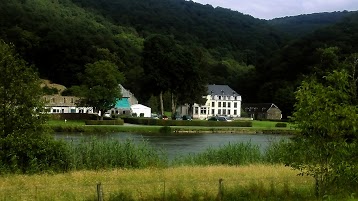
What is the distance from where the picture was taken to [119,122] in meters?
70.9

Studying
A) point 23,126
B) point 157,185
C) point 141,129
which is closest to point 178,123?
point 141,129

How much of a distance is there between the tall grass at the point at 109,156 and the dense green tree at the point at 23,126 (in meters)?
1.13

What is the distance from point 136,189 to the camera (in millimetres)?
15094

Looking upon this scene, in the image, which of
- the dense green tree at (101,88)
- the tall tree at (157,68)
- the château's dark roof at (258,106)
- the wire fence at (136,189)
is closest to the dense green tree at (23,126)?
the wire fence at (136,189)

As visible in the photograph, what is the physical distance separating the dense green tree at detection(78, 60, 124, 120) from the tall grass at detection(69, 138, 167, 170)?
180ft

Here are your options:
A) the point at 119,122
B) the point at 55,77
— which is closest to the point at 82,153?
the point at 119,122

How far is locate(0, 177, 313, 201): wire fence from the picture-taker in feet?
46.5

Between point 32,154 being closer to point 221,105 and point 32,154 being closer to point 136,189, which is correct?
point 136,189

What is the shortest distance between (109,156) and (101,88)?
5648cm

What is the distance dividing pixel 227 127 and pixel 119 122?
16.5m

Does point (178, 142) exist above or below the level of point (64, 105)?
below

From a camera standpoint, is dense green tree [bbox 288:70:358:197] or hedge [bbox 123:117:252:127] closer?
dense green tree [bbox 288:70:358:197]

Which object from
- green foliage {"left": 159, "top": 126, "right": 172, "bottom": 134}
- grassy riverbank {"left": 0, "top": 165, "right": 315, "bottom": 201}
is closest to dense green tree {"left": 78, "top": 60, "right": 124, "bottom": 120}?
green foliage {"left": 159, "top": 126, "right": 172, "bottom": 134}

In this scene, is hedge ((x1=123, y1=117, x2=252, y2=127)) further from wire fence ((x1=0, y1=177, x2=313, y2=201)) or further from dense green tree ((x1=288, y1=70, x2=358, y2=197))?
dense green tree ((x1=288, y1=70, x2=358, y2=197))
